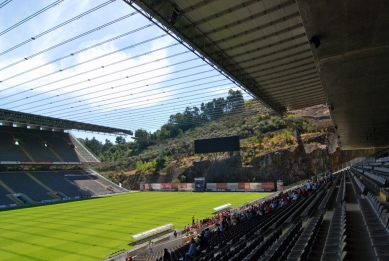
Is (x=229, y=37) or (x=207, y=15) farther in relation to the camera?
(x=229, y=37)

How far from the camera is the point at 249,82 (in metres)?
26.1

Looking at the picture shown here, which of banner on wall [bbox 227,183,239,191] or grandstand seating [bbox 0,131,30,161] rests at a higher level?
grandstand seating [bbox 0,131,30,161]

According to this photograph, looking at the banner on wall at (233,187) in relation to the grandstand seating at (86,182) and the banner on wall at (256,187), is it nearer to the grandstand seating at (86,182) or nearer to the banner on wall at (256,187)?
the banner on wall at (256,187)

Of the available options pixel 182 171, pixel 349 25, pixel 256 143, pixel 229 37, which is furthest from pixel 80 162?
pixel 349 25

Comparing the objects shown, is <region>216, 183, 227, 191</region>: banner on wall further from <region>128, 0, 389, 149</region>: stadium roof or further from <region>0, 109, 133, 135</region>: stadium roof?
<region>128, 0, 389, 149</region>: stadium roof

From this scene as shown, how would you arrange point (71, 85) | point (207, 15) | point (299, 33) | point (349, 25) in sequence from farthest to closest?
point (71, 85), point (299, 33), point (207, 15), point (349, 25)

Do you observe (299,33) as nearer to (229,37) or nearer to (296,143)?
(229,37)

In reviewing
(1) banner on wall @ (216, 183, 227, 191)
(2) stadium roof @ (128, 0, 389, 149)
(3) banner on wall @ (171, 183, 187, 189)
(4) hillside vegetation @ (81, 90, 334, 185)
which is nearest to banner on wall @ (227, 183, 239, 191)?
(1) banner on wall @ (216, 183, 227, 191)

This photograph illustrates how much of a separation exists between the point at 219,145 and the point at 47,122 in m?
31.8

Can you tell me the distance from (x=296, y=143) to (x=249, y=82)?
3116cm

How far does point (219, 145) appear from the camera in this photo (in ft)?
177

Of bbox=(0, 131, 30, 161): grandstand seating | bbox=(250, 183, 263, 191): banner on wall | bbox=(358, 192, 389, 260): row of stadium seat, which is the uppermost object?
bbox=(0, 131, 30, 161): grandstand seating

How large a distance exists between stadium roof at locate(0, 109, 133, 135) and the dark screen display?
16333mm

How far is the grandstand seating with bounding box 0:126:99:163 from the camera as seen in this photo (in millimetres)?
46688
